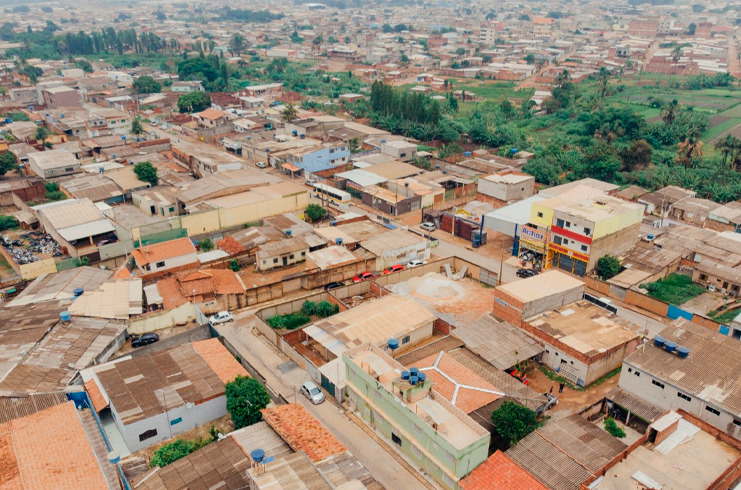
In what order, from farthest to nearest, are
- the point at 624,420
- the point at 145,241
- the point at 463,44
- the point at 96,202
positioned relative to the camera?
1. the point at 463,44
2. the point at 96,202
3. the point at 145,241
4. the point at 624,420

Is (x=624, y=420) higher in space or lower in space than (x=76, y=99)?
lower

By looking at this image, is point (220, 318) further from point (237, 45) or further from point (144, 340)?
point (237, 45)

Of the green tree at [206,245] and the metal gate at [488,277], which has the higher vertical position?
the green tree at [206,245]

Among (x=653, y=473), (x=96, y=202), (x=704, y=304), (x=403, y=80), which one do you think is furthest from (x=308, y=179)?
(x=403, y=80)

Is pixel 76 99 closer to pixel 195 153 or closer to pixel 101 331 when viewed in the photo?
pixel 195 153

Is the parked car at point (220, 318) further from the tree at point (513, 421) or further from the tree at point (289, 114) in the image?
the tree at point (289, 114)

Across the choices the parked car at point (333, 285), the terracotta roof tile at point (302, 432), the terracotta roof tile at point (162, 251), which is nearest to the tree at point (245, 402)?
the terracotta roof tile at point (302, 432)

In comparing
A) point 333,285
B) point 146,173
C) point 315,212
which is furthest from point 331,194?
point 146,173
